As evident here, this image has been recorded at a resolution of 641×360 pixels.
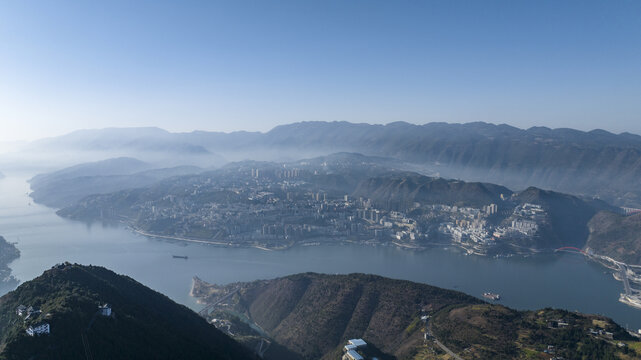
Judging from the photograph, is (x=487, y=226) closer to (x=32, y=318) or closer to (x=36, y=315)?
(x=36, y=315)

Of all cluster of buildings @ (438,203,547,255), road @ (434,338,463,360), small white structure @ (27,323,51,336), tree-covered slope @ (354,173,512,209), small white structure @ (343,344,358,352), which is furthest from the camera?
tree-covered slope @ (354,173,512,209)

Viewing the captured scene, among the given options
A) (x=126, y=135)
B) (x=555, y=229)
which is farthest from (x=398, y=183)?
(x=126, y=135)

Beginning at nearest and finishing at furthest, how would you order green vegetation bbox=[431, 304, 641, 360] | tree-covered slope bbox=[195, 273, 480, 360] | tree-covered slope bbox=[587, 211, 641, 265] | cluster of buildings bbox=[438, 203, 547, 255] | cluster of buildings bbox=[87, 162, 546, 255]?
green vegetation bbox=[431, 304, 641, 360] < tree-covered slope bbox=[195, 273, 480, 360] < tree-covered slope bbox=[587, 211, 641, 265] < cluster of buildings bbox=[438, 203, 547, 255] < cluster of buildings bbox=[87, 162, 546, 255]

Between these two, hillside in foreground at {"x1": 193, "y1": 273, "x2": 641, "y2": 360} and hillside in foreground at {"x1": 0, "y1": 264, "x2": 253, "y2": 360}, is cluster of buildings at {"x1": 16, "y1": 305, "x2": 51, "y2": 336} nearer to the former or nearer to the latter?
hillside in foreground at {"x1": 0, "y1": 264, "x2": 253, "y2": 360}

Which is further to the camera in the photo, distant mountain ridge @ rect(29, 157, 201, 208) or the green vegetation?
distant mountain ridge @ rect(29, 157, 201, 208)

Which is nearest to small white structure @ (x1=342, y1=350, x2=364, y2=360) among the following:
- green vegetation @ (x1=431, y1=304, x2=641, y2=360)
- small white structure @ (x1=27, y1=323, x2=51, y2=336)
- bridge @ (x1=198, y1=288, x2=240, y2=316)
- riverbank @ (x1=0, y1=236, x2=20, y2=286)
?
green vegetation @ (x1=431, y1=304, x2=641, y2=360)

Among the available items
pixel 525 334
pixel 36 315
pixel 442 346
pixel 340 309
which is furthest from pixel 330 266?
pixel 36 315
